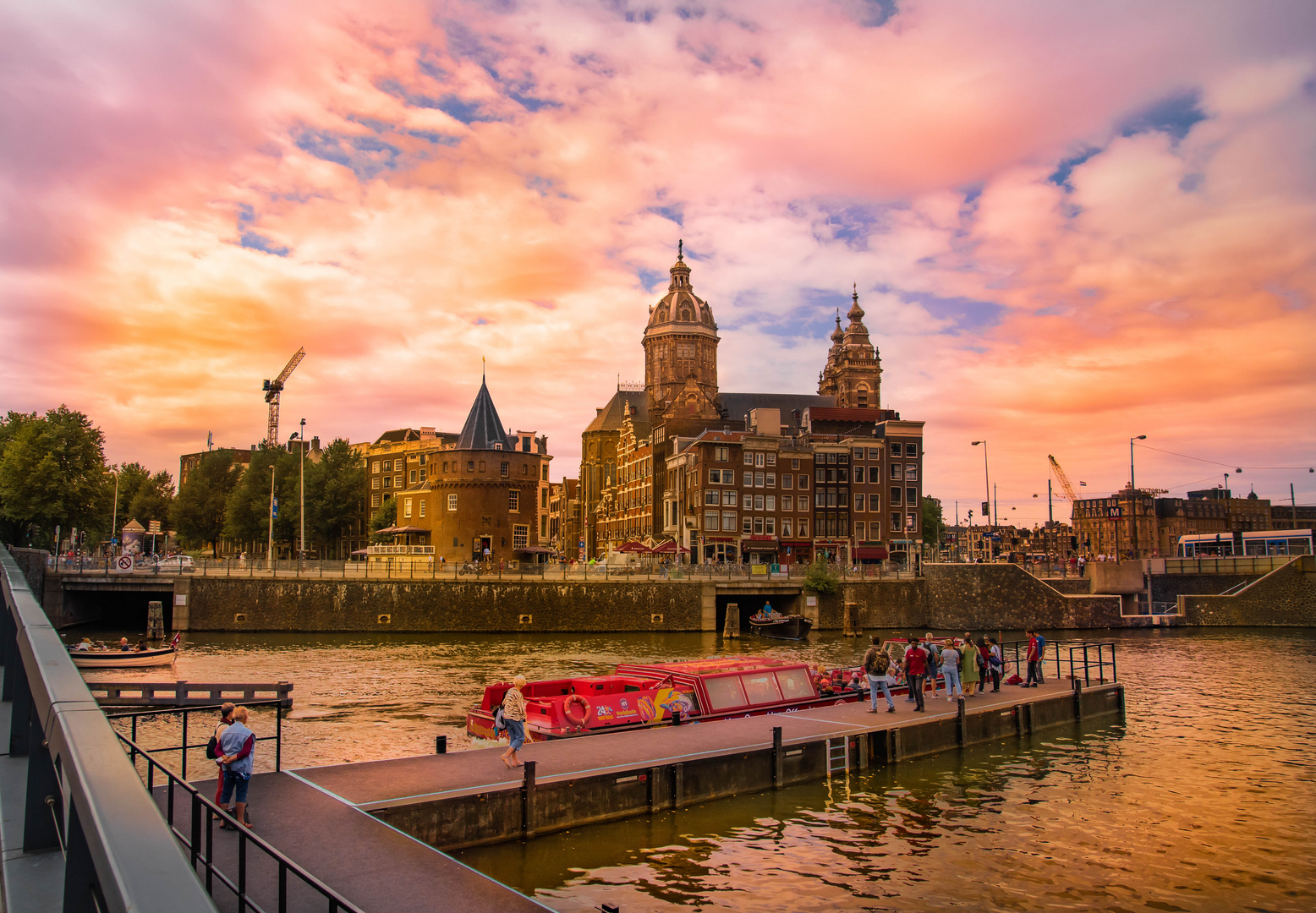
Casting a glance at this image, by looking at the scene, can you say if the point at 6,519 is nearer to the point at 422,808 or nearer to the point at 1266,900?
the point at 422,808

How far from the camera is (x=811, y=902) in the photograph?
16.7 meters

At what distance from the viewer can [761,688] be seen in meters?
29.4

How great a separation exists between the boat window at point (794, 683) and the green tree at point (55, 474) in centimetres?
7300

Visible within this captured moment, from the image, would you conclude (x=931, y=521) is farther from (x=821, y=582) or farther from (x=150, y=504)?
(x=150, y=504)

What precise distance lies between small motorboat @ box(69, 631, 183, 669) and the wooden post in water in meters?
37.7

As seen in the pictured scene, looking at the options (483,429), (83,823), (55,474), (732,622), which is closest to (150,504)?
(55,474)

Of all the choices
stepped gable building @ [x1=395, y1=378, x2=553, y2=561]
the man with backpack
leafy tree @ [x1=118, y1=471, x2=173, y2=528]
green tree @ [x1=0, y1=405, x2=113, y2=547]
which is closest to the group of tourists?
the man with backpack

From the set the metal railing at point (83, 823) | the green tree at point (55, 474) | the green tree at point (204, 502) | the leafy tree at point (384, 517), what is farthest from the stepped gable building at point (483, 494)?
the metal railing at point (83, 823)

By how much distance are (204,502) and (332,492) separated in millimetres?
25117

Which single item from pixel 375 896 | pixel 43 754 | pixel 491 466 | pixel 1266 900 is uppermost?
pixel 491 466

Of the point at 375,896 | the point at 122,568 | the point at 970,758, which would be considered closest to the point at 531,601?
the point at 122,568

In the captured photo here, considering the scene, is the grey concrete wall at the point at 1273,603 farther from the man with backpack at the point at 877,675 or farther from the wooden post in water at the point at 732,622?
the man with backpack at the point at 877,675

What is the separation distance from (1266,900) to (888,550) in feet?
285

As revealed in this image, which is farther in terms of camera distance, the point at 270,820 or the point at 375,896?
the point at 270,820
